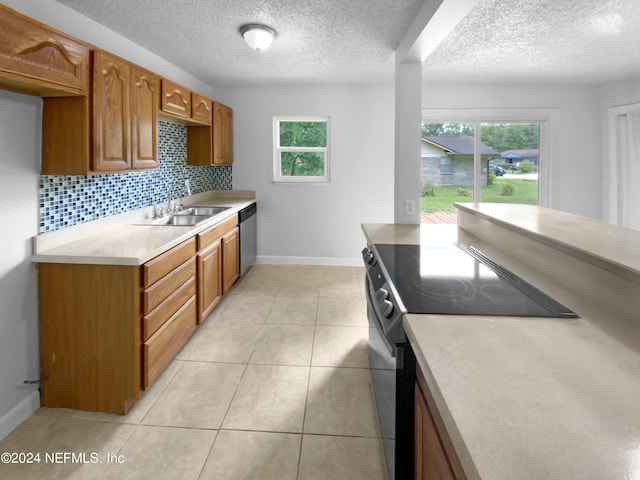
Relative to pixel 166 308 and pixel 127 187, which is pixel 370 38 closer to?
pixel 127 187

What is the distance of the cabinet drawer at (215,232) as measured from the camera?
3094 mm

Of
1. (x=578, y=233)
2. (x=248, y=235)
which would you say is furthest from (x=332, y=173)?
(x=578, y=233)

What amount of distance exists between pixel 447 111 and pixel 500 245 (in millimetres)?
3252

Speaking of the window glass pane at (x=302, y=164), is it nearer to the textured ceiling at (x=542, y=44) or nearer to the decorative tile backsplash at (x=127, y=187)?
the decorative tile backsplash at (x=127, y=187)

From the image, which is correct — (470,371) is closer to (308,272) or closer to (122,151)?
(122,151)

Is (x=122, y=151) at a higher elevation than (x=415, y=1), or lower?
lower

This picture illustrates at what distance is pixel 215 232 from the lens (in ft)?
11.3

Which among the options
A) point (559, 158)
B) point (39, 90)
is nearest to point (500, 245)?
point (39, 90)

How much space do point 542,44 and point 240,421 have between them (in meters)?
3.74

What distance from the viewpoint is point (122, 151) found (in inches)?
98.3

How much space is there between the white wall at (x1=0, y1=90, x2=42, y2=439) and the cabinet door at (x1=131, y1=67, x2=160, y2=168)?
1.91 feet

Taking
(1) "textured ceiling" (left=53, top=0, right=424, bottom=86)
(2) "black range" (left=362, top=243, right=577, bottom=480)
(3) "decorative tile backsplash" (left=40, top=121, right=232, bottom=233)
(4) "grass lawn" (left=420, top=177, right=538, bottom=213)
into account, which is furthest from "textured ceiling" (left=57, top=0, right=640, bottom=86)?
(2) "black range" (left=362, top=243, right=577, bottom=480)

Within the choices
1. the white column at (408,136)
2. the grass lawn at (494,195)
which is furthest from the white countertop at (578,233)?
the grass lawn at (494,195)

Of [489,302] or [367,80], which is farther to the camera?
[367,80]
